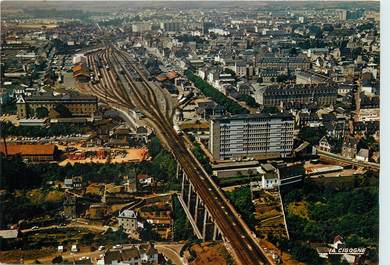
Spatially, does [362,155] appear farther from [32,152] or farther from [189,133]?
[32,152]

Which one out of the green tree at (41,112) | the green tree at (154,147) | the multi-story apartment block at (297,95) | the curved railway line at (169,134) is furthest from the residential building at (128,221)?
the multi-story apartment block at (297,95)

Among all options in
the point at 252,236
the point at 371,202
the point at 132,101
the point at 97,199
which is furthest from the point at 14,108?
the point at 371,202

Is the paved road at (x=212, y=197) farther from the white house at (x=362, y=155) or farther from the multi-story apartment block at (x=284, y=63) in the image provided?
the multi-story apartment block at (x=284, y=63)

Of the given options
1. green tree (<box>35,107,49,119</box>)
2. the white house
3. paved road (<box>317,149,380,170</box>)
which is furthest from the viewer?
green tree (<box>35,107,49,119</box>)

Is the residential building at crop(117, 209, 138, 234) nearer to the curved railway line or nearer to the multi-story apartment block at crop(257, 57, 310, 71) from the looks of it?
the curved railway line

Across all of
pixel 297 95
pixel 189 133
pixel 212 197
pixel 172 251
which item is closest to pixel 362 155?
pixel 212 197

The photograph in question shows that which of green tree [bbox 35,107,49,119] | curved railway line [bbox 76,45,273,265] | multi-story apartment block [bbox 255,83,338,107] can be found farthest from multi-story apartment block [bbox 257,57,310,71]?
green tree [bbox 35,107,49,119]
